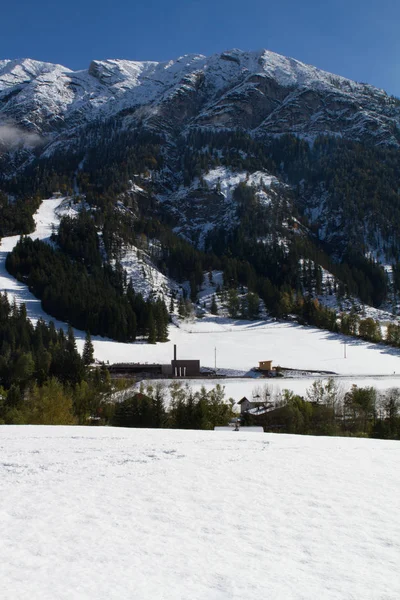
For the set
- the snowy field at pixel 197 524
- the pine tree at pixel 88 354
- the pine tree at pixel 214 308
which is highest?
the pine tree at pixel 214 308

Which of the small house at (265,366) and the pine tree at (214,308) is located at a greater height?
the pine tree at (214,308)

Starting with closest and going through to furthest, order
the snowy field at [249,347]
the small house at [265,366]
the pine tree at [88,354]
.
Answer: the small house at [265,366] → the pine tree at [88,354] → the snowy field at [249,347]

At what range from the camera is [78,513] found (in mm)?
9523

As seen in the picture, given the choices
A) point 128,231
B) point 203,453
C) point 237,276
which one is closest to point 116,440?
point 203,453

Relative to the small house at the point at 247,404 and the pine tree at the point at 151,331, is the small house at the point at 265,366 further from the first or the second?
the pine tree at the point at 151,331

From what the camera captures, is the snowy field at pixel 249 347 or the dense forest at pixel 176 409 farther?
the snowy field at pixel 249 347

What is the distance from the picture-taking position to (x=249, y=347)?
95.6 m

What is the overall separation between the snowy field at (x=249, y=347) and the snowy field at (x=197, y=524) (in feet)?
201

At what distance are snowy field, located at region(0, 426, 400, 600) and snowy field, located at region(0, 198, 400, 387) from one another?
6115cm

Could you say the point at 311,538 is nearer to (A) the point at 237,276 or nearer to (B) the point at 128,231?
(A) the point at 237,276

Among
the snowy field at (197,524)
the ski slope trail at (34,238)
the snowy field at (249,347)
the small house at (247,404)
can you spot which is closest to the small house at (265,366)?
the snowy field at (249,347)

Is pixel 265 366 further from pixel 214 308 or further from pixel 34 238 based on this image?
pixel 34 238

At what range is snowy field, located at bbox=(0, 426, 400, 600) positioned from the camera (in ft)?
21.3

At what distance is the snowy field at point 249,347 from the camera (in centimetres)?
8288
